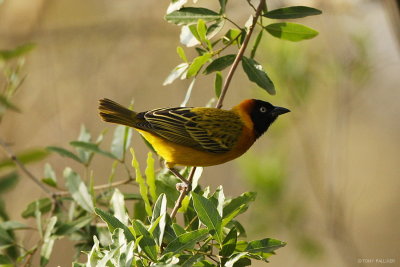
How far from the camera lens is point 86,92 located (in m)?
6.65

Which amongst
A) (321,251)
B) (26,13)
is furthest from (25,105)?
(321,251)

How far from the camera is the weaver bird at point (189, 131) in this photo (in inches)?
133

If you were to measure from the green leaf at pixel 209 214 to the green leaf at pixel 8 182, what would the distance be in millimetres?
1826

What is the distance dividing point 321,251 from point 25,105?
11.5 feet

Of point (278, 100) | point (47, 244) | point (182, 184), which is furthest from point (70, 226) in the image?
point (278, 100)

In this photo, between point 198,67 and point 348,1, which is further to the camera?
point 348,1

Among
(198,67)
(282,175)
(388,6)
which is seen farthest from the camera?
(282,175)

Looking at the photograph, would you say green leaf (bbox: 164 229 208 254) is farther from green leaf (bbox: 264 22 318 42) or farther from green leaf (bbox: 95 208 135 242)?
green leaf (bbox: 264 22 318 42)

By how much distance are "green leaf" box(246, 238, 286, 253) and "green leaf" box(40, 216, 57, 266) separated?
3.50 ft

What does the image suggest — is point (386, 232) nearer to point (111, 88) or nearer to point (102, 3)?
point (111, 88)

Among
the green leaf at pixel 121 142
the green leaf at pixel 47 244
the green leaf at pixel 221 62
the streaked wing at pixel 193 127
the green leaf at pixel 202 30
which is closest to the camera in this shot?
the green leaf at pixel 202 30

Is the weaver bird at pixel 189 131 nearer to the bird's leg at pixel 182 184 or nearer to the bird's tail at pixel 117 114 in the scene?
the bird's tail at pixel 117 114

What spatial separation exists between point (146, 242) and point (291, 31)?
4.08 ft

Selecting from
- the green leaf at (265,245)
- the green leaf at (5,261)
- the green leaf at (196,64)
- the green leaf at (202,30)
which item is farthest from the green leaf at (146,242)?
the green leaf at (5,261)
